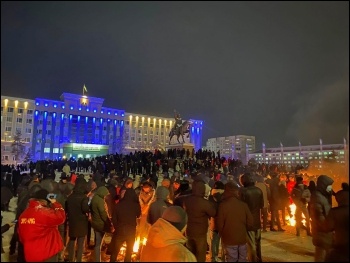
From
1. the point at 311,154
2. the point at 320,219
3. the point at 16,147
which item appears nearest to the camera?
→ the point at 320,219

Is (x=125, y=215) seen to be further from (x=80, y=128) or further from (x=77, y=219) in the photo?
(x=80, y=128)

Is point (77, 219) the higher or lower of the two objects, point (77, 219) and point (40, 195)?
the lower

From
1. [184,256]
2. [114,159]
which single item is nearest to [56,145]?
[114,159]

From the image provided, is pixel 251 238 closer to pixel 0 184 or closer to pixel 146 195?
pixel 146 195

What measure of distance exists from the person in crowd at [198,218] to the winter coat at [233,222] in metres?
0.25

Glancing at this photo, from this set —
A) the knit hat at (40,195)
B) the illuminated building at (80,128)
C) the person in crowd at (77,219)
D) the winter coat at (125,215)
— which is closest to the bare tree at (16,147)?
the person in crowd at (77,219)

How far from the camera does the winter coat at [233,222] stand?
195 inches

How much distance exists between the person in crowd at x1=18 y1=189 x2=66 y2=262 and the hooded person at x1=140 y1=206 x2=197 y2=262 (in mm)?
1923

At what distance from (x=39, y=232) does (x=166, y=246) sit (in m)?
2.30

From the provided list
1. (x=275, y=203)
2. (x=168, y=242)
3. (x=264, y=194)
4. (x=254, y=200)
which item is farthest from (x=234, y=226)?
(x=275, y=203)

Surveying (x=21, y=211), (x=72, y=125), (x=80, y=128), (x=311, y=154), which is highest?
(x=72, y=125)

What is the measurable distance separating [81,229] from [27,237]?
1.95 m

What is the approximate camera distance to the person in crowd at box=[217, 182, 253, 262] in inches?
195

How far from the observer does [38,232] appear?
4133 mm
